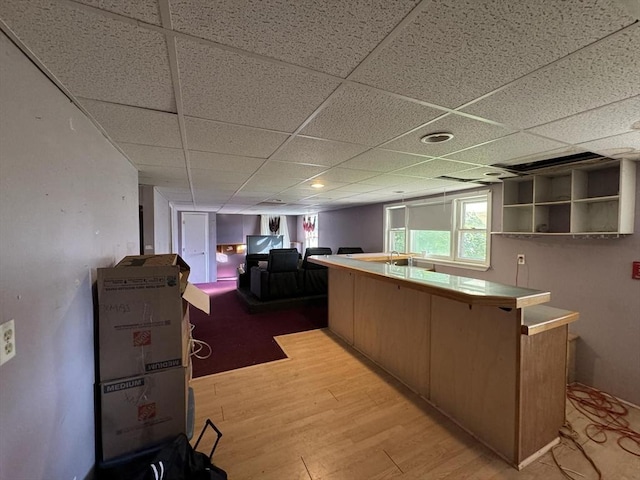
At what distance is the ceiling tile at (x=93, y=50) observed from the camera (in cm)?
77

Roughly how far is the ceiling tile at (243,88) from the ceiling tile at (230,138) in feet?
0.38

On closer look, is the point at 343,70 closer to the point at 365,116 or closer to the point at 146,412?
the point at 365,116

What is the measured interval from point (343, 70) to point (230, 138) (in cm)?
105

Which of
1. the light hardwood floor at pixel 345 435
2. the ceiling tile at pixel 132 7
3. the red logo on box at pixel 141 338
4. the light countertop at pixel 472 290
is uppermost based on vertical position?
the ceiling tile at pixel 132 7

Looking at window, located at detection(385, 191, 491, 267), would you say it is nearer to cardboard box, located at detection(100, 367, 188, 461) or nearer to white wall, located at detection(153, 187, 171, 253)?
cardboard box, located at detection(100, 367, 188, 461)

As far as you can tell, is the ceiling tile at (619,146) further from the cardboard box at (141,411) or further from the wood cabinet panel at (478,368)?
the cardboard box at (141,411)

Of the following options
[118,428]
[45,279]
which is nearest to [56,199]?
[45,279]

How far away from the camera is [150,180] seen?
126 inches

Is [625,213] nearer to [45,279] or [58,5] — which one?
[58,5]

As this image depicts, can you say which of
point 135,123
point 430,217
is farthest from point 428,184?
point 135,123

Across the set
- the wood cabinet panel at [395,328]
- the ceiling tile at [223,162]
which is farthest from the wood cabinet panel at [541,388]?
the ceiling tile at [223,162]

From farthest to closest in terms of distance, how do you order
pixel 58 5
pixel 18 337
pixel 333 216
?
pixel 333 216
pixel 18 337
pixel 58 5

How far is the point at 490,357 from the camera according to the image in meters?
1.74

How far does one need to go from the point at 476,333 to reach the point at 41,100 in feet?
8.60
